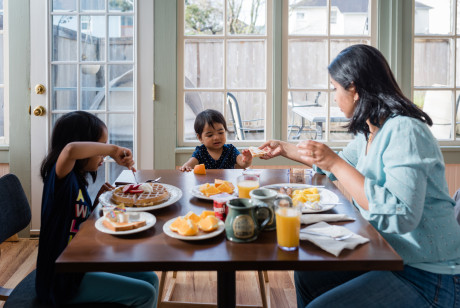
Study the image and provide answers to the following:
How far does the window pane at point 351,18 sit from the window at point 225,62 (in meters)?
0.49

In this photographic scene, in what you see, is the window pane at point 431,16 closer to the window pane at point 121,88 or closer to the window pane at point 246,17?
the window pane at point 246,17

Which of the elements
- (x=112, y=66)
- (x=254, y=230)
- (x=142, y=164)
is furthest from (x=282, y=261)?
(x=112, y=66)

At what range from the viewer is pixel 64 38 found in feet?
10.6

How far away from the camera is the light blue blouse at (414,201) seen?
50.4 inches

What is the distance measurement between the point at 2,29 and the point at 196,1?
4.70 feet

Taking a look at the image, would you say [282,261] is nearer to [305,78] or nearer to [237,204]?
[237,204]

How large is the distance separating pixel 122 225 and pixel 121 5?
2327mm

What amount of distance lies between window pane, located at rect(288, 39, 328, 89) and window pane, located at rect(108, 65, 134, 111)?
115 cm

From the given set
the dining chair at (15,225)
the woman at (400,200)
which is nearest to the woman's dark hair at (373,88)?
the woman at (400,200)

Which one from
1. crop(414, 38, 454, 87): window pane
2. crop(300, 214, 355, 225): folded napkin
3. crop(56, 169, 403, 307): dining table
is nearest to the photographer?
crop(56, 169, 403, 307): dining table

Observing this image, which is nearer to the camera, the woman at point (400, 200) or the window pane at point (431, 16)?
the woman at point (400, 200)

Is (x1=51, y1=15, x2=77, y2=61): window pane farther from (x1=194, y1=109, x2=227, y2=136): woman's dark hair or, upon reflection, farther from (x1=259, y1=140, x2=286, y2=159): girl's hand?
(x1=259, y1=140, x2=286, y2=159): girl's hand

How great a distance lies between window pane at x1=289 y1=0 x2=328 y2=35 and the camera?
323cm

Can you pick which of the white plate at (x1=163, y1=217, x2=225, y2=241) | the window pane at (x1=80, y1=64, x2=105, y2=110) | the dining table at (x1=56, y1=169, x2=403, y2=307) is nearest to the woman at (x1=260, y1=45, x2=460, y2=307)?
the dining table at (x1=56, y1=169, x2=403, y2=307)
